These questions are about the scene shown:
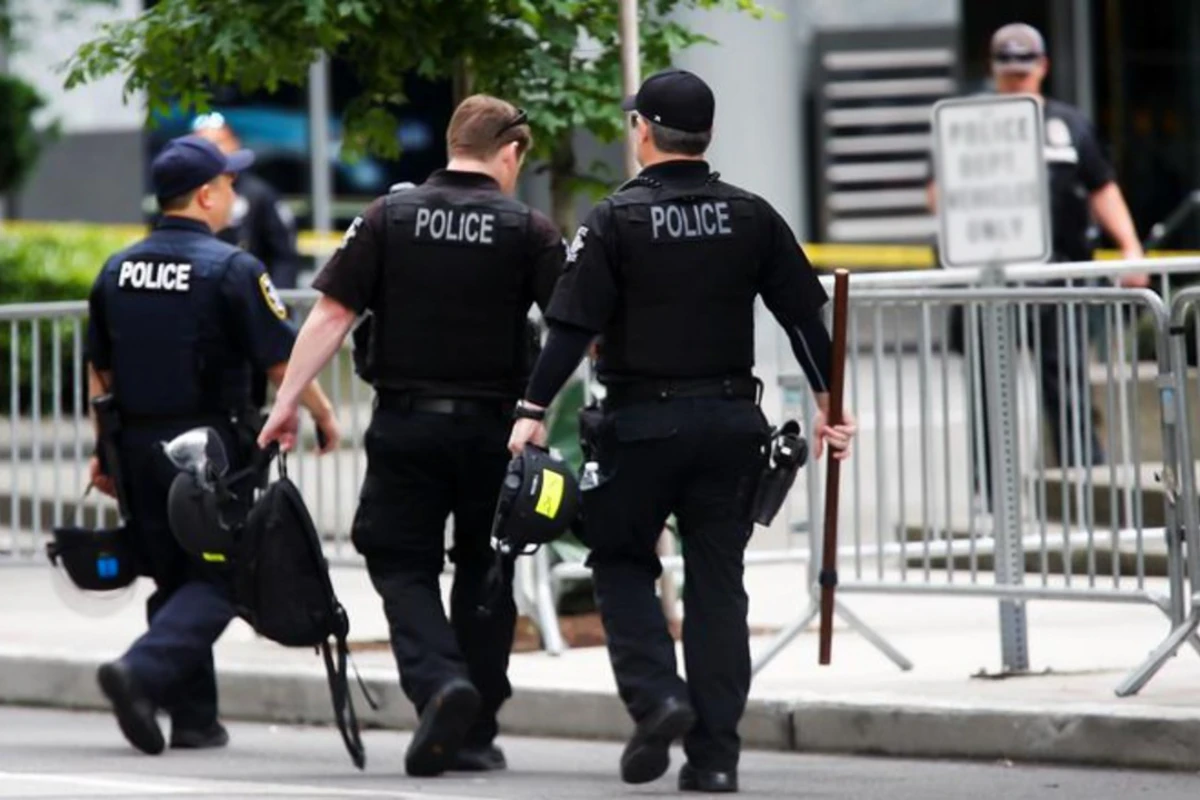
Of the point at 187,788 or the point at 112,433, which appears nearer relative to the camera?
the point at 187,788

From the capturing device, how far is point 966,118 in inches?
385

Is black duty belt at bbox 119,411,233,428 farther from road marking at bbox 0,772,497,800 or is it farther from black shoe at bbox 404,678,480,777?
black shoe at bbox 404,678,480,777

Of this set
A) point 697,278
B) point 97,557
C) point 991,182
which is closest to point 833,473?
point 697,278

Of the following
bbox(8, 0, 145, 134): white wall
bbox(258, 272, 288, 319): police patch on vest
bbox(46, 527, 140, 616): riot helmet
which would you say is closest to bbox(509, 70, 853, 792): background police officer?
bbox(258, 272, 288, 319): police patch on vest

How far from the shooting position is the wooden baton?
26.1 ft

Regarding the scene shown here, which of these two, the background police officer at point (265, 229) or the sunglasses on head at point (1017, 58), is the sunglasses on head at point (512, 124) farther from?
the background police officer at point (265, 229)

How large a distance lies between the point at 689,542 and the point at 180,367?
1849 millimetres

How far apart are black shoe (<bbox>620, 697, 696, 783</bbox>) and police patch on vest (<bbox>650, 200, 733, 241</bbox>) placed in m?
1.19

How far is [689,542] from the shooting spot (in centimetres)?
789

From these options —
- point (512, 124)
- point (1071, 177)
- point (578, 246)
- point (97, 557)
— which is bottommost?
point (97, 557)

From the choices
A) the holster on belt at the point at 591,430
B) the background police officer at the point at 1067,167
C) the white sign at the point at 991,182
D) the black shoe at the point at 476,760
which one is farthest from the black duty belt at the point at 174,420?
the background police officer at the point at 1067,167

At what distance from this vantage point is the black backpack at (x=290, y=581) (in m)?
8.23

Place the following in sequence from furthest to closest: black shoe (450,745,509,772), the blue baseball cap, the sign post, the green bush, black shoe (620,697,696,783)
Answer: the green bush, the sign post, the blue baseball cap, black shoe (450,745,509,772), black shoe (620,697,696,783)

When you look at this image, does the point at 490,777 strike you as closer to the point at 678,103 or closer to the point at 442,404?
the point at 442,404
